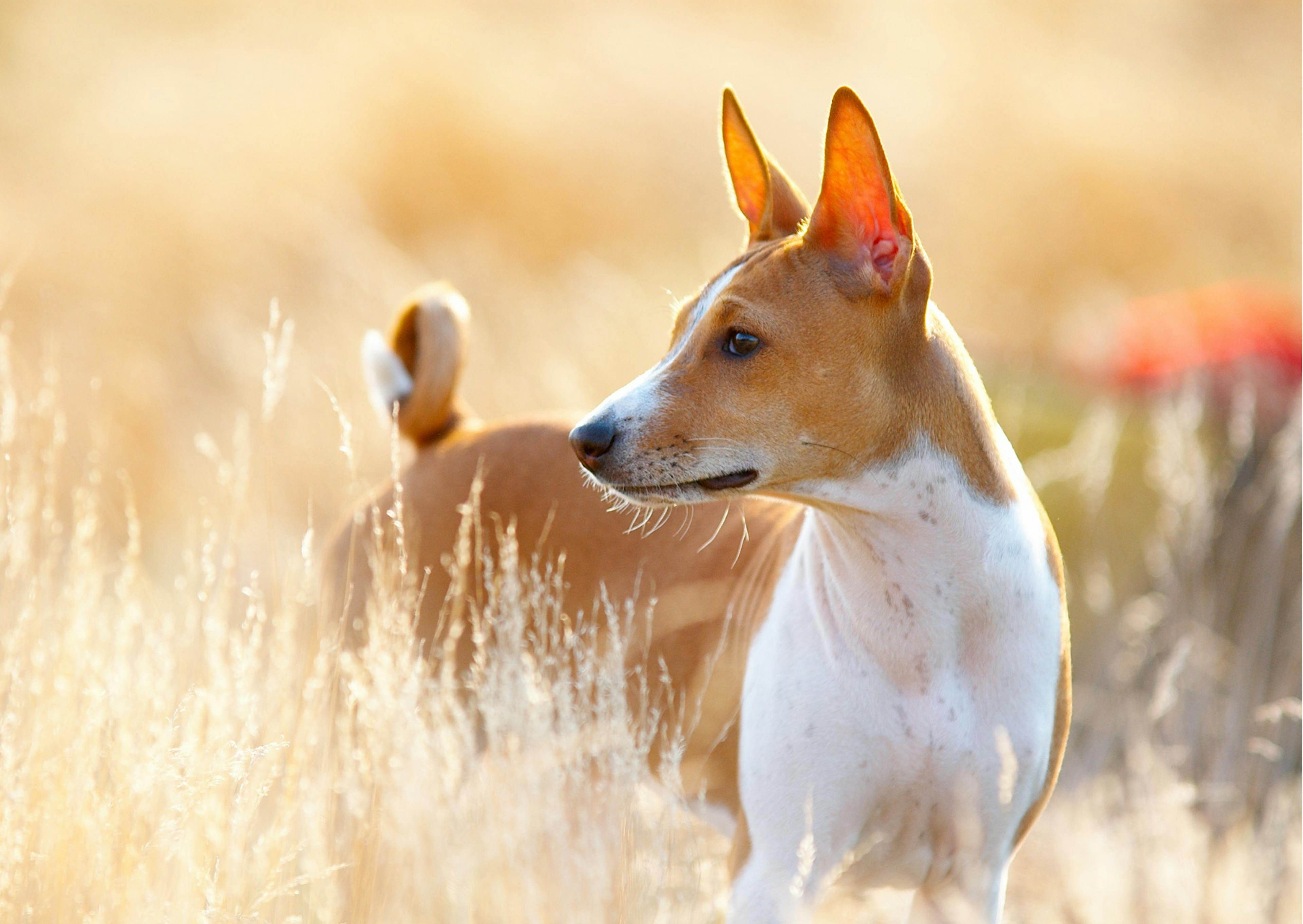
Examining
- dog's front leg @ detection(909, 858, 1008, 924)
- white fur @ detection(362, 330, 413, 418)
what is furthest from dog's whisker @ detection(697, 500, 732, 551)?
white fur @ detection(362, 330, 413, 418)

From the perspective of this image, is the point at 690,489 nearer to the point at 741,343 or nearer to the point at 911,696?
the point at 741,343

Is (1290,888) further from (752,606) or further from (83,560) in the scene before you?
(83,560)

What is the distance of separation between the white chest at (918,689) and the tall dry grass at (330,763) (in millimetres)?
278

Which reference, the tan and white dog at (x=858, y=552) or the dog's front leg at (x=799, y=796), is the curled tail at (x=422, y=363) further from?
the dog's front leg at (x=799, y=796)

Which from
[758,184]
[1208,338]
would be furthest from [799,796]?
Answer: [1208,338]

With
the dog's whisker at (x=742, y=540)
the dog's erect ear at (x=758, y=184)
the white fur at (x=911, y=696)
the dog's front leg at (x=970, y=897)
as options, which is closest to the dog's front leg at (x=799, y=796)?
the white fur at (x=911, y=696)

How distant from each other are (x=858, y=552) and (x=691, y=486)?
38 centimetres

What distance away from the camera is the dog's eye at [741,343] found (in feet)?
7.77

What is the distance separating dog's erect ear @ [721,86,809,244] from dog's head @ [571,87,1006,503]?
1.15 feet

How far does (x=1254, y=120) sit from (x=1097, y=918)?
11257mm

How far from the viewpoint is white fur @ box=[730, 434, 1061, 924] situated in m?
2.42

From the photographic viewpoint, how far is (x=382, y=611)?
8.15ft

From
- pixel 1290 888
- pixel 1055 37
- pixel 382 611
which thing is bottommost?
pixel 1290 888

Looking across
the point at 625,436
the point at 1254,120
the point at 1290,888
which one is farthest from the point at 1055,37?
the point at 625,436
